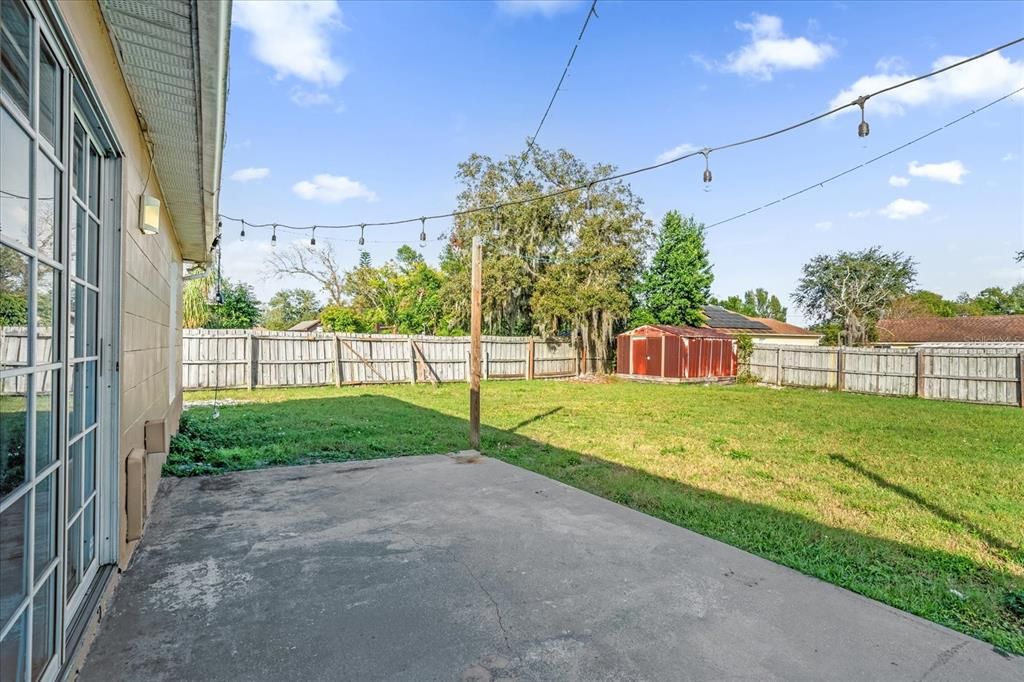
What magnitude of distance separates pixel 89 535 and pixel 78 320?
919 mm

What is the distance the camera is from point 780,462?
5496 mm

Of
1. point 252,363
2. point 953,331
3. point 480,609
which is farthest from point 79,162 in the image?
point 953,331

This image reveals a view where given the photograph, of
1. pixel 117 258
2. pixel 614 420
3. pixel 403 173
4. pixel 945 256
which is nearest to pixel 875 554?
pixel 117 258

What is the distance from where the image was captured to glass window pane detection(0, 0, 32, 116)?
109 cm

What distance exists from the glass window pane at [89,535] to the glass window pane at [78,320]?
2.19ft

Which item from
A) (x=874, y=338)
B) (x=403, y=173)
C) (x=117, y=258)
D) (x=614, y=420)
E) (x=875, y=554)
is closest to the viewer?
(x=117, y=258)

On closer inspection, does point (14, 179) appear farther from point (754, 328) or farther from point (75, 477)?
point (754, 328)

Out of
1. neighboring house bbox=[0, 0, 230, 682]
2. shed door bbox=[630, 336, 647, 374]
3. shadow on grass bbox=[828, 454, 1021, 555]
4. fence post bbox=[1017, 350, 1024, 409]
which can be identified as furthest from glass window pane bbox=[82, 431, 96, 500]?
shed door bbox=[630, 336, 647, 374]

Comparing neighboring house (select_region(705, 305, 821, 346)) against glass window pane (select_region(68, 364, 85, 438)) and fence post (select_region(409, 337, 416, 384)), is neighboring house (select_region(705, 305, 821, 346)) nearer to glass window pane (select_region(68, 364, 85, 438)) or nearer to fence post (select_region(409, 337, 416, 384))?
fence post (select_region(409, 337, 416, 384))

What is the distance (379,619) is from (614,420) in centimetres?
661

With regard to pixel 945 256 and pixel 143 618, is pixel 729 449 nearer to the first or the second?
pixel 143 618

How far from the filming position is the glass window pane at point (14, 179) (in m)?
1.09

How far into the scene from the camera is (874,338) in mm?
25688

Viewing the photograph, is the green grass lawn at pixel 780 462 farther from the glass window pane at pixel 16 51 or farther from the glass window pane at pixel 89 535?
the glass window pane at pixel 16 51
